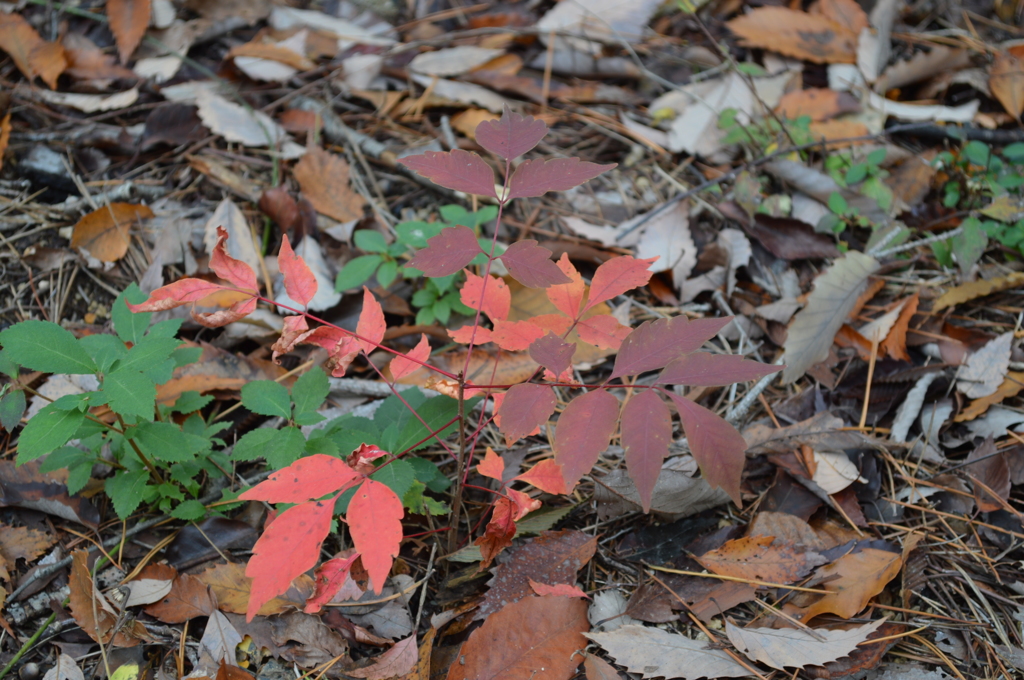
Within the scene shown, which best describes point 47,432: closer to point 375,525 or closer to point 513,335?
point 375,525

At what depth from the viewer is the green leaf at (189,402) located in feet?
4.99

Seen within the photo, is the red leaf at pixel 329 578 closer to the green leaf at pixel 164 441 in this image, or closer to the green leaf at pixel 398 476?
the green leaf at pixel 398 476

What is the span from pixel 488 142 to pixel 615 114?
173 centimetres

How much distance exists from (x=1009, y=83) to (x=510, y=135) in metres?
2.58

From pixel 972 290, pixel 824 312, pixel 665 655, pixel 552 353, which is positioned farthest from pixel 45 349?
pixel 972 290

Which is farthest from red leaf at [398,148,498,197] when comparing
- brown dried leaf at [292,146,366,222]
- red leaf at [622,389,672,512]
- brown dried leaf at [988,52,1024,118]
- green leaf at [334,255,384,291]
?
brown dried leaf at [988,52,1024,118]

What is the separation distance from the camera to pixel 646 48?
2887 mm

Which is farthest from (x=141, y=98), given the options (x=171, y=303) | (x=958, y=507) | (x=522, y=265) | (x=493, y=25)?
(x=958, y=507)

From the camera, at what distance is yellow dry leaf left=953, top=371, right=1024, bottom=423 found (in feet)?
5.65

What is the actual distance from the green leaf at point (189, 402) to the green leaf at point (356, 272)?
1.67ft

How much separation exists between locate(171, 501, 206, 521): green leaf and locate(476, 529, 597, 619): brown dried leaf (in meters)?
A: 0.70

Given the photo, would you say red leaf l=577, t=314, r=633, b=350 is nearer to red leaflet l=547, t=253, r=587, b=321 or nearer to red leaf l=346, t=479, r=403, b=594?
red leaflet l=547, t=253, r=587, b=321

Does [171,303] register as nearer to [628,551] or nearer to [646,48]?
[628,551]

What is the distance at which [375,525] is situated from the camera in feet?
3.15
